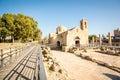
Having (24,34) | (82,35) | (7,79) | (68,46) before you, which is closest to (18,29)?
(24,34)

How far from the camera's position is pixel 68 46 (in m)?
34.5

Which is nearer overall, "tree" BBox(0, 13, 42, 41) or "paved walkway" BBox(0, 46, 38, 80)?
"paved walkway" BBox(0, 46, 38, 80)

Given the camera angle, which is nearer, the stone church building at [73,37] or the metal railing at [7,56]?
the metal railing at [7,56]

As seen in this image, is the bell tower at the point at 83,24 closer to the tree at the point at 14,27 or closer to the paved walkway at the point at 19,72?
the tree at the point at 14,27

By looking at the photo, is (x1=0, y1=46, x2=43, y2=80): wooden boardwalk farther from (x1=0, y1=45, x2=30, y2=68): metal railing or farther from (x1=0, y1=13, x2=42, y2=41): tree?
(x1=0, y1=13, x2=42, y2=41): tree

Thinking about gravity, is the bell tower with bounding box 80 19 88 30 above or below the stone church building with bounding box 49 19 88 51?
above

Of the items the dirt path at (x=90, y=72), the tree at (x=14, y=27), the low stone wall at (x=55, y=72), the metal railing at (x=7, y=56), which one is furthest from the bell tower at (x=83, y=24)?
the metal railing at (x=7, y=56)

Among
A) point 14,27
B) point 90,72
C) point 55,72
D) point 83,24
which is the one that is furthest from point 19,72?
point 83,24

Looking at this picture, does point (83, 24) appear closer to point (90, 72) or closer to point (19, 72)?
point (90, 72)

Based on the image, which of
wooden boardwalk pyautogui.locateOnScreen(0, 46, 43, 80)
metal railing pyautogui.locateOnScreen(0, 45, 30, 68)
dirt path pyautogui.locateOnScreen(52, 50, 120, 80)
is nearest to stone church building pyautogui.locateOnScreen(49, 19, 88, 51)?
dirt path pyautogui.locateOnScreen(52, 50, 120, 80)

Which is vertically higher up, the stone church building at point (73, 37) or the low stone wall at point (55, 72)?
the stone church building at point (73, 37)

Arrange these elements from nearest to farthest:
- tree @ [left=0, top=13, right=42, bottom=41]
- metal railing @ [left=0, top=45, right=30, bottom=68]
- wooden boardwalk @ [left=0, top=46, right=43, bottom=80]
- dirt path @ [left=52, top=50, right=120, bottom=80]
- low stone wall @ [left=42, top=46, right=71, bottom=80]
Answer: wooden boardwalk @ [left=0, top=46, right=43, bottom=80] → metal railing @ [left=0, top=45, right=30, bottom=68] → low stone wall @ [left=42, top=46, right=71, bottom=80] → dirt path @ [left=52, top=50, right=120, bottom=80] → tree @ [left=0, top=13, right=42, bottom=41]

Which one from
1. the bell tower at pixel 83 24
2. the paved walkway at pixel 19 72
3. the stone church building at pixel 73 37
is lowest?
the paved walkway at pixel 19 72

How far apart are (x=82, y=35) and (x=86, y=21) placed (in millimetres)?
5781
